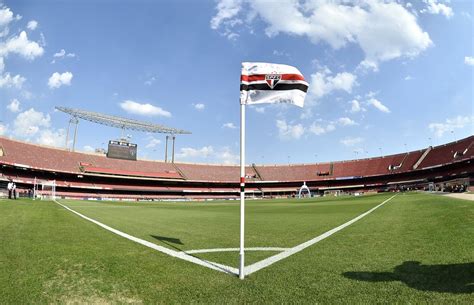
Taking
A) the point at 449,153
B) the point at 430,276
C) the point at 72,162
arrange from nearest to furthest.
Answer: the point at 430,276
the point at 449,153
the point at 72,162

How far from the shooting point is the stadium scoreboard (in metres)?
81.2

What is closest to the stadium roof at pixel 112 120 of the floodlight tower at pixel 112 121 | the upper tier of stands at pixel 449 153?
the floodlight tower at pixel 112 121

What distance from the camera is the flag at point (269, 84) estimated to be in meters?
6.71

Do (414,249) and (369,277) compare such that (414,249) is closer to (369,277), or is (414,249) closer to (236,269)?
(369,277)

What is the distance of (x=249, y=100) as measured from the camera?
677 cm

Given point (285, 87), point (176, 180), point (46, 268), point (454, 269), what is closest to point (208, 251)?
point (46, 268)

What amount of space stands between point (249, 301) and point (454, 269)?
335 cm

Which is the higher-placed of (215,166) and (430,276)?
(215,166)

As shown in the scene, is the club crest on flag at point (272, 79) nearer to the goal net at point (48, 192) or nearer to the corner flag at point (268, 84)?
the corner flag at point (268, 84)

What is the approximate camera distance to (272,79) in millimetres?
6773

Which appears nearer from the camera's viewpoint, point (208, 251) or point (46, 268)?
point (46, 268)

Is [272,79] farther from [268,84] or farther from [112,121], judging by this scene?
[112,121]

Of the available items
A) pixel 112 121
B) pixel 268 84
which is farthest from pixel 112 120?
pixel 268 84

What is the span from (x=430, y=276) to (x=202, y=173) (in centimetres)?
9748
